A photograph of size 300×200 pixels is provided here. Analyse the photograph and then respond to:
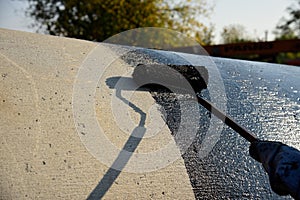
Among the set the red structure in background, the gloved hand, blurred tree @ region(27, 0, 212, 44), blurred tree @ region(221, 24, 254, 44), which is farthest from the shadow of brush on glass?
blurred tree @ region(221, 24, 254, 44)

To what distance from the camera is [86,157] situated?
3.64ft

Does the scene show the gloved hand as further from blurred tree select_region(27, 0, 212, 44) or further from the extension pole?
blurred tree select_region(27, 0, 212, 44)

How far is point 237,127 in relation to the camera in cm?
133

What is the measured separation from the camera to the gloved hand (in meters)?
0.98

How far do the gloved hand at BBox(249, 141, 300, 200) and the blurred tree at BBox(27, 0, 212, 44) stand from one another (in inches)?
294

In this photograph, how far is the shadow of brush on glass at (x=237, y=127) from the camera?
100 centimetres

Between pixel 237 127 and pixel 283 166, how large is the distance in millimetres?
332

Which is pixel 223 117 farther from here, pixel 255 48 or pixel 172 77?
pixel 255 48

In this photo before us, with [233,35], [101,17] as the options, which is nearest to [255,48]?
[101,17]

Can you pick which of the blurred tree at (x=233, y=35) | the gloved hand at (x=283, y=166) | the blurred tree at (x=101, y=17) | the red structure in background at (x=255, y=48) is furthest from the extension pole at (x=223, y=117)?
the blurred tree at (x=233, y=35)

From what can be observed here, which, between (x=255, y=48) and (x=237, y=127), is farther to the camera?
(x=255, y=48)

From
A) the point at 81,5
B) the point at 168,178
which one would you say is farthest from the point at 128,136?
the point at 81,5

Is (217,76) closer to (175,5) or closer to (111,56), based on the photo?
(111,56)

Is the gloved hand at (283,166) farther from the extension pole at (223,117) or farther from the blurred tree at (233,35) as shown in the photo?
the blurred tree at (233,35)
